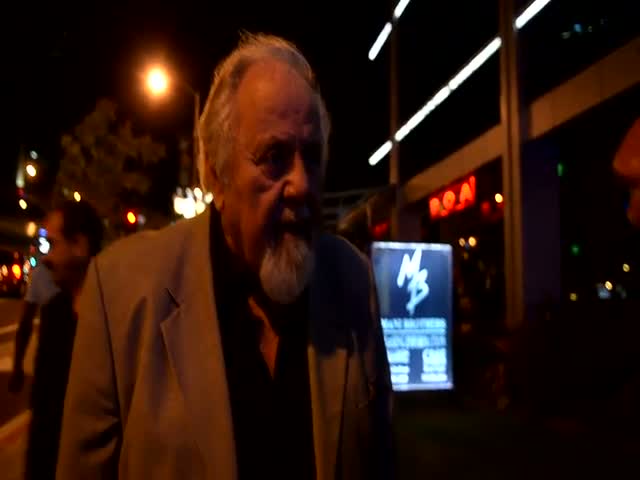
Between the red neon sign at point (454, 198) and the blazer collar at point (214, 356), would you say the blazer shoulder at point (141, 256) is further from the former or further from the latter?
the red neon sign at point (454, 198)

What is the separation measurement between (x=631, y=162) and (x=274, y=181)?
751 millimetres

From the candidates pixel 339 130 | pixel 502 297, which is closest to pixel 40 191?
pixel 339 130

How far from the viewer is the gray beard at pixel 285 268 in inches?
71.4

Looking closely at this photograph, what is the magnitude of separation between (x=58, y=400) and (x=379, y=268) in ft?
23.0

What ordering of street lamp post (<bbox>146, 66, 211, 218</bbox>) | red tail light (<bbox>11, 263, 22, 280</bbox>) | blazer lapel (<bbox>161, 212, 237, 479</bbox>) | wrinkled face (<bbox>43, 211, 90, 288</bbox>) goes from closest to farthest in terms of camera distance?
blazer lapel (<bbox>161, 212, 237, 479</bbox>)
wrinkled face (<bbox>43, 211, 90, 288</bbox>)
street lamp post (<bbox>146, 66, 211, 218</bbox>)
red tail light (<bbox>11, 263, 22, 280</bbox>)

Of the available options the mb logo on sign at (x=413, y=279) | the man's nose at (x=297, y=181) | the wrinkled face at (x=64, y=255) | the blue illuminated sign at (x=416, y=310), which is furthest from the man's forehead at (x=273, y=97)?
the mb logo on sign at (x=413, y=279)

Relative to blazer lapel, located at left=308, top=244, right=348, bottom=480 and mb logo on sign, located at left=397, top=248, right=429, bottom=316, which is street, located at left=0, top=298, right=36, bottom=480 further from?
mb logo on sign, located at left=397, top=248, right=429, bottom=316

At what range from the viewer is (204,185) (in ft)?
6.78

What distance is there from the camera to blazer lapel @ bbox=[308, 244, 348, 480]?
1.76 metres

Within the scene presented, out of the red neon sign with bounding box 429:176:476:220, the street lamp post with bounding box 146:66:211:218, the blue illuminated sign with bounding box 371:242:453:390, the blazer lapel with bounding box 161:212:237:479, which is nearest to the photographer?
the blazer lapel with bounding box 161:212:237:479

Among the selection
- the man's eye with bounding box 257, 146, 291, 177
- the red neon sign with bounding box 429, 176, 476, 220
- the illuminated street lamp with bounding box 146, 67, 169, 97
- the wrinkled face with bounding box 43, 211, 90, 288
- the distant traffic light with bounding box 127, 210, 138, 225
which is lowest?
the wrinkled face with bounding box 43, 211, 90, 288

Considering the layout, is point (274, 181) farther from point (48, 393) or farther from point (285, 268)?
point (48, 393)

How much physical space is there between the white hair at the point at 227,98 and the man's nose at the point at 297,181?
0.49 feet

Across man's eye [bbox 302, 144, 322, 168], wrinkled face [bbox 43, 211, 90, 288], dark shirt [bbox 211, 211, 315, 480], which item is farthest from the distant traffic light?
man's eye [bbox 302, 144, 322, 168]
